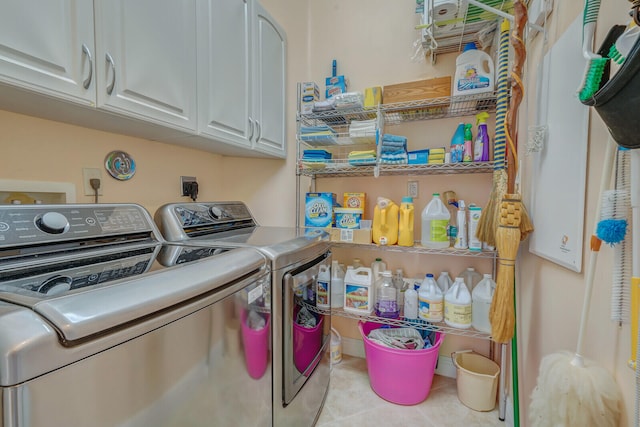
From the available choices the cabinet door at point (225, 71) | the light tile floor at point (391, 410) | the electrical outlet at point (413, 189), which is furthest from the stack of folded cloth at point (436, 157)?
the light tile floor at point (391, 410)

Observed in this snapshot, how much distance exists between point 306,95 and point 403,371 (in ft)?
6.16

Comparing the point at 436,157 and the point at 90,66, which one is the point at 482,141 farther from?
the point at 90,66

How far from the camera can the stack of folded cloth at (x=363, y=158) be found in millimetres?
1654

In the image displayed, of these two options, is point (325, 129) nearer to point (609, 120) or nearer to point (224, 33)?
point (224, 33)

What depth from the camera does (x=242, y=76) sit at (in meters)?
1.50

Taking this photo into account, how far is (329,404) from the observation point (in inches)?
61.0

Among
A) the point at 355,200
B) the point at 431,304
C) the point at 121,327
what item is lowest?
the point at 431,304

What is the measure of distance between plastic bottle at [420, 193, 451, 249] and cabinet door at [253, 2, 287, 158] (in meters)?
1.06

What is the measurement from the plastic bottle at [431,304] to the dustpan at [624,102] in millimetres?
1154

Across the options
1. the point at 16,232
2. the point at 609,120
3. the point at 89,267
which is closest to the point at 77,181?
the point at 16,232

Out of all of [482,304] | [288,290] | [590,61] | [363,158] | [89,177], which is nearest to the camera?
[590,61]

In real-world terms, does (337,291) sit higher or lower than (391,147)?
lower

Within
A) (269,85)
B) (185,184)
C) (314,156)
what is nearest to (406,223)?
(314,156)

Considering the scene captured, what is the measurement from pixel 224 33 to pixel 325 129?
0.77 metres
